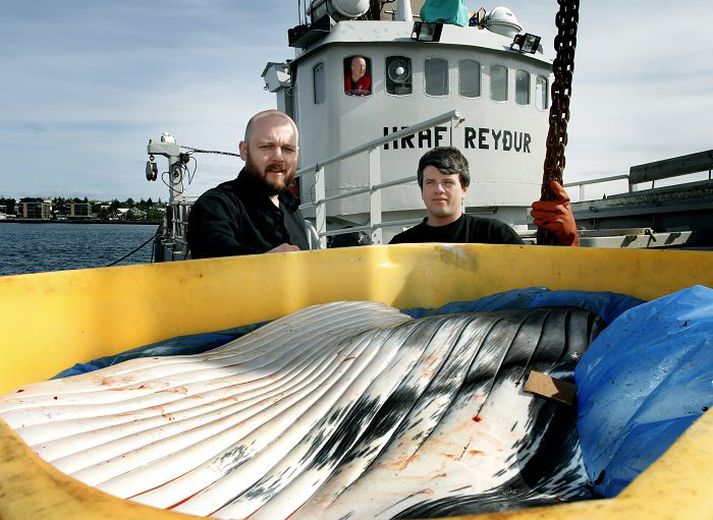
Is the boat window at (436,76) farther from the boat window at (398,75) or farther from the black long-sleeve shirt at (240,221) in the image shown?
the black long-sleeve shirt at (240,221)

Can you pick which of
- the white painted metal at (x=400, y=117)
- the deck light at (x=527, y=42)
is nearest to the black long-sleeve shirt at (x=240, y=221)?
the white painted metal at (x=400, y=117)

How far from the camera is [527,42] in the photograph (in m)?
10.1

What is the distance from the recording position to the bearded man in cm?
289

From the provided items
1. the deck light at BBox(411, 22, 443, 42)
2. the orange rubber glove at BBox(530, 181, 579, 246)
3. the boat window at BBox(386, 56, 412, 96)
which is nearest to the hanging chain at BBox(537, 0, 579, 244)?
the orange rubber glove at BBox(530, 181, 579, 246)

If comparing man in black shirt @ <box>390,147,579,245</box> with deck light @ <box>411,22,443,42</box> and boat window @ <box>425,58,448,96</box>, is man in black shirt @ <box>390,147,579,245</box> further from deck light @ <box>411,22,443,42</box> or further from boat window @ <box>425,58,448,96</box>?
boat window @ <box>425,58,448,96</box>

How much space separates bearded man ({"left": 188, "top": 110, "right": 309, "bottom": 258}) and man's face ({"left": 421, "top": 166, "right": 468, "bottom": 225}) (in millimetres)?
786

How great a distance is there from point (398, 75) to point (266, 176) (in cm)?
717

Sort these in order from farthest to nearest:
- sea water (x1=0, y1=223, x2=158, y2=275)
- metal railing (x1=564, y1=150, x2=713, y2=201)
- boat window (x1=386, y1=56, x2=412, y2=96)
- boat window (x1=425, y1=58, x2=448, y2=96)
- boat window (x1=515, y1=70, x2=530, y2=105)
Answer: sea water (x1=0, y1=223, x2=158, y2=275) → boat window (x1=515, y1=70, x2=530, y2=105) → boat window (x1=425, y1=58, x2=448, y2=96) → boat window (x1=386, y1=56, x2=412, y2=96) → metal railing (x1=564, y1=150, x2=713, y2=201)

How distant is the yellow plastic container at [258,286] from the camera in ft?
6.31

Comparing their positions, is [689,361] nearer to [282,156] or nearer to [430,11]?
[282,156]

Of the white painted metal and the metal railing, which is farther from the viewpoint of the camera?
the white painted metal

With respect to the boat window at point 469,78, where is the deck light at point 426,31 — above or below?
above

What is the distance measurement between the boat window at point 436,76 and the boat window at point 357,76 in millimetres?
1102

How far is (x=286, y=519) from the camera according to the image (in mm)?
1042
